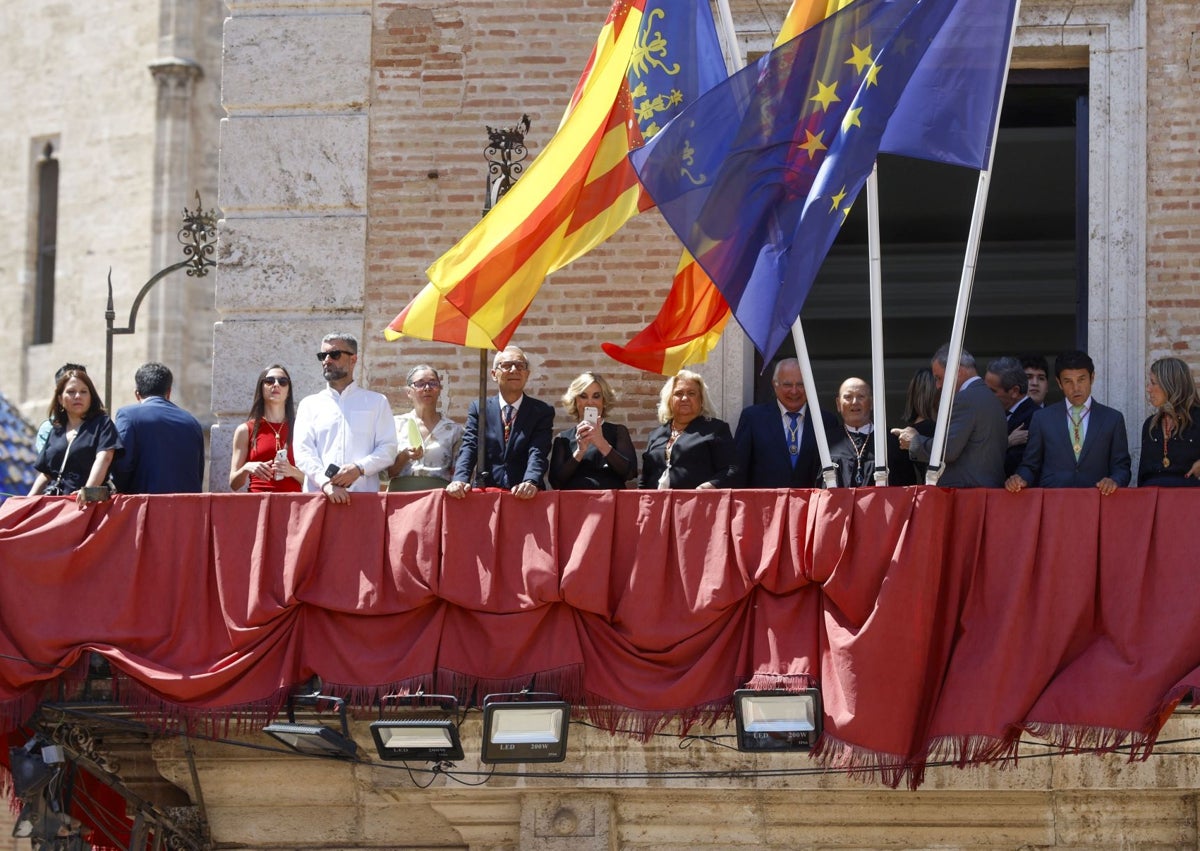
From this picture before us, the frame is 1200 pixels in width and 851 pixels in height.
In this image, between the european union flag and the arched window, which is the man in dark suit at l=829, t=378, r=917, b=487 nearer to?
the european union flag

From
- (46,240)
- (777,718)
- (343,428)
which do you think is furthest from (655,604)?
(46,240)

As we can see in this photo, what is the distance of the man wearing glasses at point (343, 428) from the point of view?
12.1 meters

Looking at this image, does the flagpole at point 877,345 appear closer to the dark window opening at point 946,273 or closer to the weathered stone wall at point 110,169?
the dark window opening at point 946,273

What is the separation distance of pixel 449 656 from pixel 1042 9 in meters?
5.23

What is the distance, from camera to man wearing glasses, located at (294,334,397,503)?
477 inches

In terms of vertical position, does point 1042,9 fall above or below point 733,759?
above

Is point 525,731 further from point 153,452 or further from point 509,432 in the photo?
point 153,452

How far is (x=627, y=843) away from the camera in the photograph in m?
12.0

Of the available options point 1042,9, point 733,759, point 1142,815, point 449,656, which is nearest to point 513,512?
point 449,656

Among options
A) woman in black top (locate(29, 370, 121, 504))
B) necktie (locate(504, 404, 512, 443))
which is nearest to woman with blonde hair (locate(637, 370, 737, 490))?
necktie (locate(504, 404, 512, 443))

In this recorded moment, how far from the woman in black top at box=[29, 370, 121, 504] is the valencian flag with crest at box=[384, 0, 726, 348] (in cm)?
173

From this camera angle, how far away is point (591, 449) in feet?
39.9

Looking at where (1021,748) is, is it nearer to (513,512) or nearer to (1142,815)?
(1142,815)

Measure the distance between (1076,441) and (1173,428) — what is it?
48 cm
